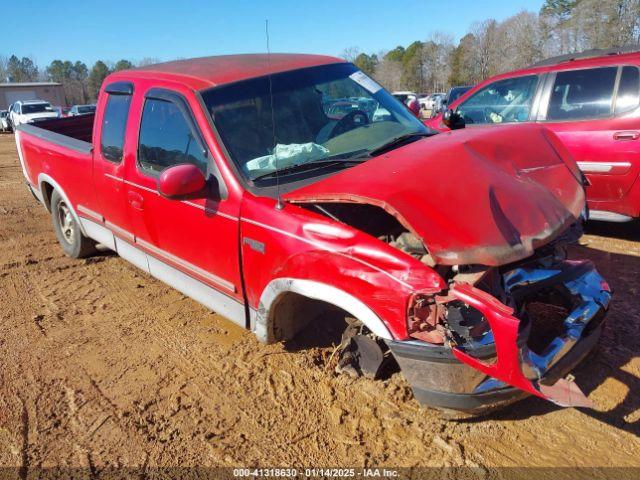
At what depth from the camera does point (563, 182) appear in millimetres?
2900

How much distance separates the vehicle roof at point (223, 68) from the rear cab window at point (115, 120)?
0.48ft

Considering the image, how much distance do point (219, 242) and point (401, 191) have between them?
132 centimetres

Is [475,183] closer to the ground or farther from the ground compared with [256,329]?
farther from the ground

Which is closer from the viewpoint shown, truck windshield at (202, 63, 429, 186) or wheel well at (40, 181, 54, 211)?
truck windshield at (202, 63, 429, 186)

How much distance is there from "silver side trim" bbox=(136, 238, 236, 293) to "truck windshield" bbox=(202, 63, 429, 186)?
2.36 feet

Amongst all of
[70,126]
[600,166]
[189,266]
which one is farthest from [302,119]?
[70,126]

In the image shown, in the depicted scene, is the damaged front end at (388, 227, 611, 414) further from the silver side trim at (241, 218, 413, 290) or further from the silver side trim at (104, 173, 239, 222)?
the silver side trim at (104, 173, 239, 222)

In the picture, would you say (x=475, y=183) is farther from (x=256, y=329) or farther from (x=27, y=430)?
(x=27, y=430)

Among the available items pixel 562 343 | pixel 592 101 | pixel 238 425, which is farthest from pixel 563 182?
pixel 592 101

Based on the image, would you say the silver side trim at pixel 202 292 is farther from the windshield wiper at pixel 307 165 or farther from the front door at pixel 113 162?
the windshield wiper at pixel 307 165

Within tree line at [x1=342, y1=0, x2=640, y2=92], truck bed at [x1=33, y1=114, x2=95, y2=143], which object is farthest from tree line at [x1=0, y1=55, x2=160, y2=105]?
truck bed at [x1=33, y1=114, x2=95, y2=143]

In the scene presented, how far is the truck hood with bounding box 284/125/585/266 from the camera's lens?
2.21 meters

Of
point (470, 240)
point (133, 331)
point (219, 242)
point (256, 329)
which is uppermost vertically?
point (470, 240)

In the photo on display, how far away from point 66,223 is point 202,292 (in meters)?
3.09
